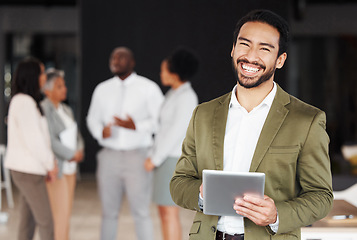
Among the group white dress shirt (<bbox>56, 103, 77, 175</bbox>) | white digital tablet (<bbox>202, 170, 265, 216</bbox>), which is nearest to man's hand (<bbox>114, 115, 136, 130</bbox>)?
white dress shirt (<bbox>56, 103, 77, 175</bbox>)

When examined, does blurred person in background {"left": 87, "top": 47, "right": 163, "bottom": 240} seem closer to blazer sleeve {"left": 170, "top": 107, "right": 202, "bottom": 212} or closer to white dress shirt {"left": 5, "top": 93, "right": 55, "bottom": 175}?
white dress shirt {"left": 5, "top": 93, "right": 55, "bottom": 175}

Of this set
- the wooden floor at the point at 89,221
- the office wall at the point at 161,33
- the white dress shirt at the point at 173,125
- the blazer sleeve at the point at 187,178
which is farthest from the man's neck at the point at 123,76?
the office wall at the point at 161,33

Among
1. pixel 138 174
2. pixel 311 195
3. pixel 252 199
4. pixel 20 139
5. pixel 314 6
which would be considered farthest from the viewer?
pixel 314 6

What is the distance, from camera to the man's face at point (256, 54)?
69.6 inches

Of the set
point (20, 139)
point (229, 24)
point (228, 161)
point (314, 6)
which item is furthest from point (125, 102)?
point (314, 6)

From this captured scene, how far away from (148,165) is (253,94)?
2433 millimetres

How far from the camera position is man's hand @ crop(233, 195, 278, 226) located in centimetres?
160

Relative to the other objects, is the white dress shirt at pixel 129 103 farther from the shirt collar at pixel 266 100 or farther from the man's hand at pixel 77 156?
the shirt collar at pixel 266 100

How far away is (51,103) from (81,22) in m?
5.64

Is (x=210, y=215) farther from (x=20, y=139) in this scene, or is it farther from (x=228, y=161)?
(x=20, y=139)

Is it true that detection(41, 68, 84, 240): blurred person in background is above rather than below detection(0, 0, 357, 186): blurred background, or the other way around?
below

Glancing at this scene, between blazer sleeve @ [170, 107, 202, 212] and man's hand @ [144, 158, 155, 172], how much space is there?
2.26m

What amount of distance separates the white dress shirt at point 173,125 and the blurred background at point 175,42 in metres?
5.46

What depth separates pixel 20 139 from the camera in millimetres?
3852
